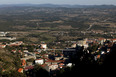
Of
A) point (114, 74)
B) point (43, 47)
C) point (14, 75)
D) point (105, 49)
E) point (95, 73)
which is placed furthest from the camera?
point (43, 47)

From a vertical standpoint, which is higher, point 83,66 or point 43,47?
point 83,66

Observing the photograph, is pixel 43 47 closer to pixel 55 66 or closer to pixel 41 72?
pixel 55 66

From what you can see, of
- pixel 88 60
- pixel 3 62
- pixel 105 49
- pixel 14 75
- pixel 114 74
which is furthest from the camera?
pixel 105 49

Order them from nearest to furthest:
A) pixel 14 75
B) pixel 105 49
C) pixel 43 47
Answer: pixel 14 75 < pixel 105 49 < pixel 43 47

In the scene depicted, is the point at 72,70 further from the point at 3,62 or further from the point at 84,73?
the point at 3,62

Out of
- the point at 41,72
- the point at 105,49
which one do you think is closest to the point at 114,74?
the point at 41,72

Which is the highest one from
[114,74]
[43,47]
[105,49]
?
[114,74]

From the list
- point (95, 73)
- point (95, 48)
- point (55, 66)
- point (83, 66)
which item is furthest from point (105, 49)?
point (95, 73)

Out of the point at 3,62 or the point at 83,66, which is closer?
the point at 83,66

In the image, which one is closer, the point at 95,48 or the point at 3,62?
the point at 3,62
